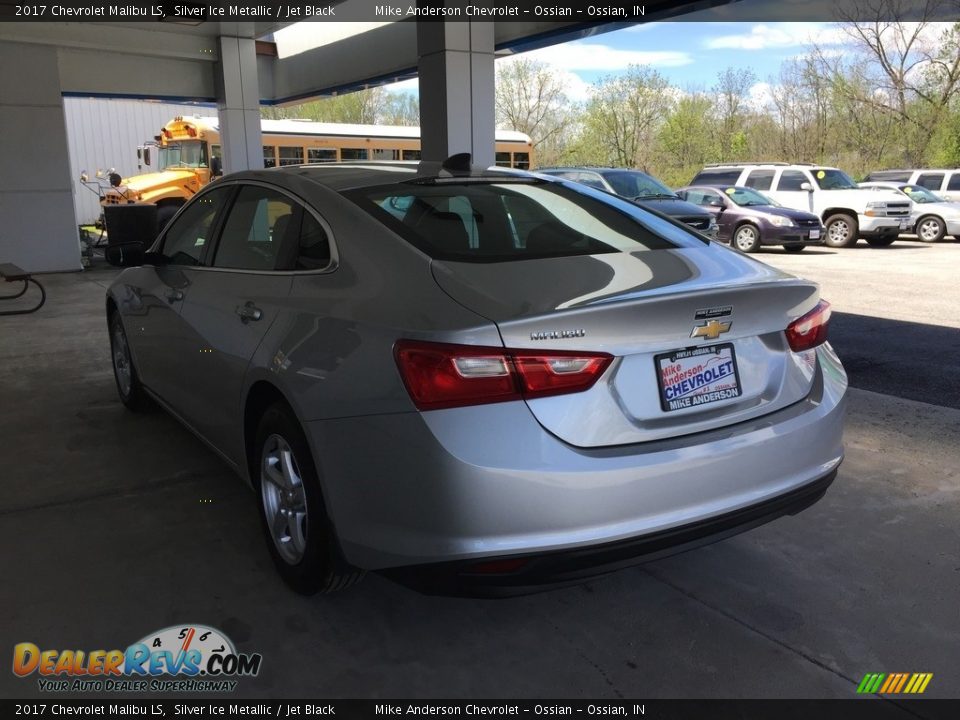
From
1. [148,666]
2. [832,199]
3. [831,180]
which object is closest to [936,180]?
[831,180]

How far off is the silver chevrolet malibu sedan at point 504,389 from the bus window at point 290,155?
21.1 m

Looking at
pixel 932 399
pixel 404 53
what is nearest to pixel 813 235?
pixel 404 53

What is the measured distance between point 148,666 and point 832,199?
18.7 meters

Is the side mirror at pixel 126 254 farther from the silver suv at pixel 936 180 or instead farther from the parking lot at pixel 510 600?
the silver suv at pixel 936 180

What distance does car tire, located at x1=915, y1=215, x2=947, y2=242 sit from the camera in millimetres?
Result: 19156

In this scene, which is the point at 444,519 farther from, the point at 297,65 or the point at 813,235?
the point at 297,65

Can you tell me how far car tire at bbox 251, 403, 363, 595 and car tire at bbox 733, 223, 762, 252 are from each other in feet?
50.3

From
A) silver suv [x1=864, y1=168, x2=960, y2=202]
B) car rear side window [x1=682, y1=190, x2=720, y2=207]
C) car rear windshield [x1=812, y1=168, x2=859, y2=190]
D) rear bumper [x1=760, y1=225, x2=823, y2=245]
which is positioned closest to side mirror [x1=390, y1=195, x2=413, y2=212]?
rear bumper [x1=760, y1=225, x2=823, y2=245]

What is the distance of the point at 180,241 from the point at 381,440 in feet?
8.33

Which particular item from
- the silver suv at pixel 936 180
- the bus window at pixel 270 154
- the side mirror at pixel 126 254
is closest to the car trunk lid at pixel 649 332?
the side mirror at pixel 126 254

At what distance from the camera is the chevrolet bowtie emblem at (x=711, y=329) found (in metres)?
2.35

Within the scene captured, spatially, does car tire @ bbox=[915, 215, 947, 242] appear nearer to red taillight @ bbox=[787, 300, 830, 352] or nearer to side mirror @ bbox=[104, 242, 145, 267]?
red taillight @ bbox=[787, 300, 830, 352]

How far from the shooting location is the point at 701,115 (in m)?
42.1
